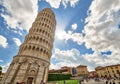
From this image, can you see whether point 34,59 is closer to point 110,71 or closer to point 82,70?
point 110,71

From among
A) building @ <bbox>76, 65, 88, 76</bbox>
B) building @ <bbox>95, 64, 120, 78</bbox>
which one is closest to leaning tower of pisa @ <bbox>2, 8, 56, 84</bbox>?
building @ <bbox>95, 64, 120, 78</bbox>

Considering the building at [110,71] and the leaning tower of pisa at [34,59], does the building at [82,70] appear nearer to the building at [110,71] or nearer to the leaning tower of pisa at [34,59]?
the building at [110,71]

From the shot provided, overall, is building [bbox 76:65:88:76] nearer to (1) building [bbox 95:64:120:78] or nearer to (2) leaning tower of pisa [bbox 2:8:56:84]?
(1) building [bbox 95:64:120:78]

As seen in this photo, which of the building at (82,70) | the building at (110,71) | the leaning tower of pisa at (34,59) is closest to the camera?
the leaning tower of pisa at (34,59)

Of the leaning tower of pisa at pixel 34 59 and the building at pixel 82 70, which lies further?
the building at pixel 82 70

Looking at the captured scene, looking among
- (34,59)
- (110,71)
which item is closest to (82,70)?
(110,71)

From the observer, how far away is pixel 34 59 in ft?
92.4

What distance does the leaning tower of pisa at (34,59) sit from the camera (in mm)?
25000

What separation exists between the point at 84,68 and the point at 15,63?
217 ft

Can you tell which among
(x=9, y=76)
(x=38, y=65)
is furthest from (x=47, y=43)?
(x=9, y=76)

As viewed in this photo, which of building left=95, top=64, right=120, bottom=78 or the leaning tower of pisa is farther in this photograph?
building left=95, top=64, right=120, bottom=78

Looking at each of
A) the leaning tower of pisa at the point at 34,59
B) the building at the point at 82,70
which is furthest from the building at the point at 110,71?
the leaning tower of pisa at the point at 34,59

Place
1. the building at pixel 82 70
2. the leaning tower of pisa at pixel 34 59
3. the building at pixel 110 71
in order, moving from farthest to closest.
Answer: the building at pixel 82 70, the building at pixel 110 71, the leaning tower of pisa at pixel 34 59

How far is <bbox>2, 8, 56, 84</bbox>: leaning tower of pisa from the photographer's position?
2500 cm
